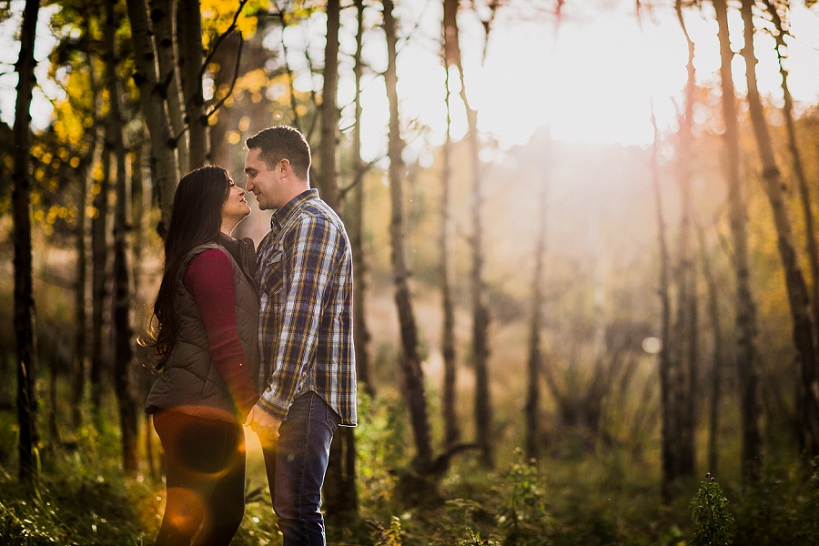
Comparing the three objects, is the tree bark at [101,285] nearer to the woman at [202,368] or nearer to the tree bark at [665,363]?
the woman at [202,368]

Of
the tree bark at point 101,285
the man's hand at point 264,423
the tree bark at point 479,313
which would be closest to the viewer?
the man's hand at point 264,423

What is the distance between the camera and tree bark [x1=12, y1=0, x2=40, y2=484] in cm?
452

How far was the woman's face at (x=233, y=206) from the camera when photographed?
9.70 feet

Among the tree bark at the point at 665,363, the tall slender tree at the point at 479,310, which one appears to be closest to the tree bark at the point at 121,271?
the tall slender tree at the point at 479,310

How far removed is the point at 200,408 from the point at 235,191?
1.01m

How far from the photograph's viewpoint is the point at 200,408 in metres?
2.65

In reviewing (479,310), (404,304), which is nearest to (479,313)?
(479,310)

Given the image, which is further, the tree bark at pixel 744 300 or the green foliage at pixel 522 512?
the tree bark at pixel 744 300

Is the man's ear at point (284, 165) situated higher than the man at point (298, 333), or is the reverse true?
the man's ear at point (284, 165)

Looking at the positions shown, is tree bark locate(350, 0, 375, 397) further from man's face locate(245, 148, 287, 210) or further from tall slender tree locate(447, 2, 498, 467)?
man's face locate(245, 148, 287, 210)

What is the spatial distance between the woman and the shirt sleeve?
18cm

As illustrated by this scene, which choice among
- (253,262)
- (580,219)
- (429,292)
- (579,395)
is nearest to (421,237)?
(429,292)

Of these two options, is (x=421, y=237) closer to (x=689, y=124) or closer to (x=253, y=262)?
(x=689, y=124)

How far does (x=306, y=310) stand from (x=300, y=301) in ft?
0.15
